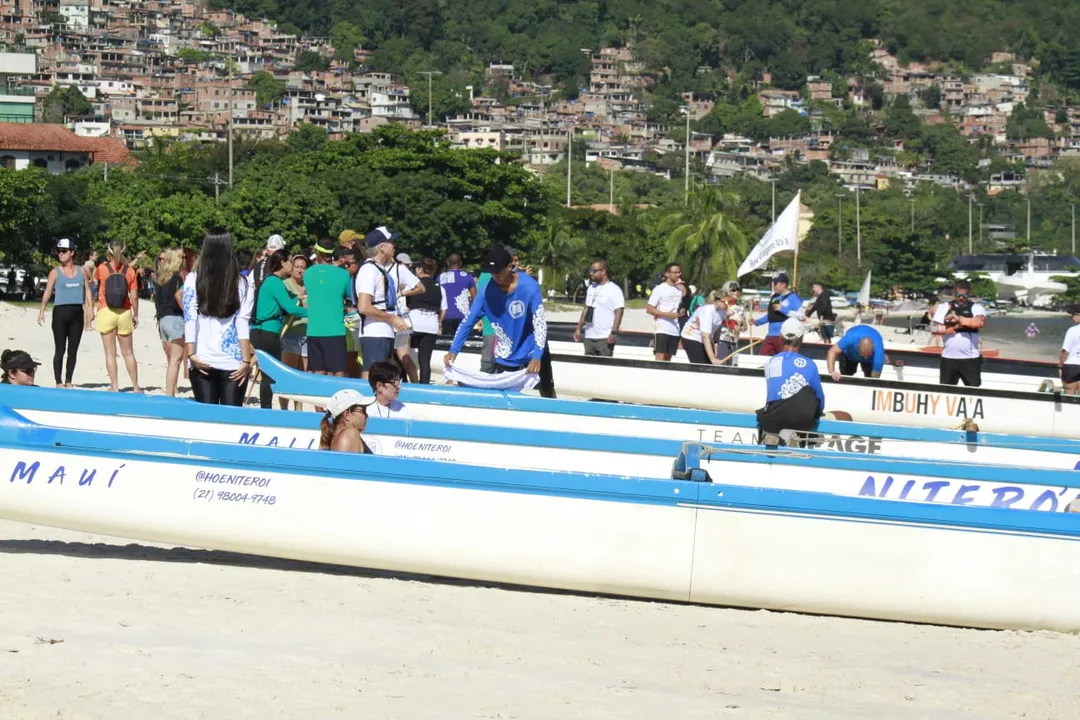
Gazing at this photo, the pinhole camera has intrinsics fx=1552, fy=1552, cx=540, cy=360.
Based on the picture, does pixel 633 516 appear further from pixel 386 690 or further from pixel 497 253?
pixel 497 253

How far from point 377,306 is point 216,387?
2196 millimetres

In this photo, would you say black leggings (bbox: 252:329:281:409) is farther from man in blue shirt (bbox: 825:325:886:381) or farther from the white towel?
man in blue shirt (bbox: 825:325:886:381)

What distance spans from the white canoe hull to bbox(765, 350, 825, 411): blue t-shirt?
233 cm

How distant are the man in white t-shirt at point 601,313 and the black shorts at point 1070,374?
14.9 ft

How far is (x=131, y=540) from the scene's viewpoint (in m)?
8.38

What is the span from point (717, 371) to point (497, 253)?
528 cm

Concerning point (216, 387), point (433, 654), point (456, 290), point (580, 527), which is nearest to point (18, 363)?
point (216, 387)

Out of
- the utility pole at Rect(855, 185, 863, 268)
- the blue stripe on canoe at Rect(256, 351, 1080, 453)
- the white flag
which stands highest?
the utility pole at Rect(855, 185, 863, 268)

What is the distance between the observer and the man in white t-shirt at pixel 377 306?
11.9m

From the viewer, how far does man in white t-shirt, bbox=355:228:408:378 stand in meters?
11.9

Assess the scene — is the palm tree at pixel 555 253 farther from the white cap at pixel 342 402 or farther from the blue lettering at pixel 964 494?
the white cap at pixel 342 402

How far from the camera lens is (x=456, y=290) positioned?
50.9 feet

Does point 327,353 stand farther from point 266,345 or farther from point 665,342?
point 665,342

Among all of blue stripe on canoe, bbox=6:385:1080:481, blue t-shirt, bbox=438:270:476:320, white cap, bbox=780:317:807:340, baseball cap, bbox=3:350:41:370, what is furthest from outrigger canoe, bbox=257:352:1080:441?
baseball cap, bbox=3:350:41:370
